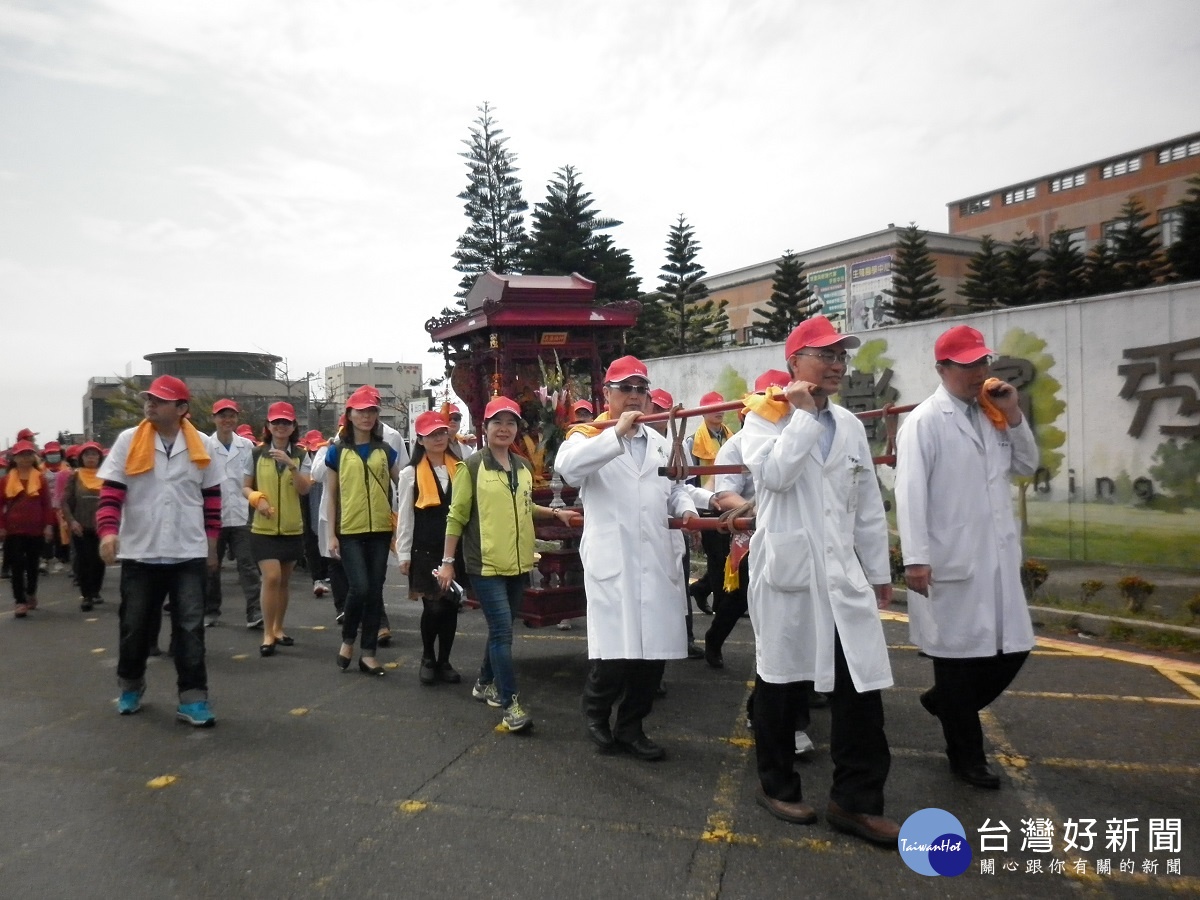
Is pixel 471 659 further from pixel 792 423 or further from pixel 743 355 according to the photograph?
pixel 743 355

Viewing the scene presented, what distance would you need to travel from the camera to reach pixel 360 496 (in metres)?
6.18

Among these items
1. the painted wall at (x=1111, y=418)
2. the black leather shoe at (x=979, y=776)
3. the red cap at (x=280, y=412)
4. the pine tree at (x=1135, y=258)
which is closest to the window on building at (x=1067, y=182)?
the pine tree at (x=1135, y=258)

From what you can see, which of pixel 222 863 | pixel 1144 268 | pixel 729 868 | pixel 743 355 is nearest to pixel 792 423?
pixel 729 868

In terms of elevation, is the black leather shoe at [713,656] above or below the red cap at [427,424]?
below

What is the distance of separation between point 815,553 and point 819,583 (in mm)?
115

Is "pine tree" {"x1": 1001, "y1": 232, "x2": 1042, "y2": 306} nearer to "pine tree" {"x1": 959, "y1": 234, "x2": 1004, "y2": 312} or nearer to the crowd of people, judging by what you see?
"pine tree" {"x1": 959, "y1": 234, "x2": 1004, "y2": 312}

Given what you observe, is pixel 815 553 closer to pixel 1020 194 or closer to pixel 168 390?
pixel 168 390

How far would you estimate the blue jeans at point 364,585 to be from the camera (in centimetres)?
620

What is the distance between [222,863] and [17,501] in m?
Answer: 7.51

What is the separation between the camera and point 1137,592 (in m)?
7.25

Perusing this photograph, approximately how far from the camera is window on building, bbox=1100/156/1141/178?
158 ft

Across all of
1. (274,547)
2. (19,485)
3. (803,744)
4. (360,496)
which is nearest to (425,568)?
(360,496)

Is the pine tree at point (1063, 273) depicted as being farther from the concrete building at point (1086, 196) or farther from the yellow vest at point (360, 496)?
the yellow vest at point (360, 496)

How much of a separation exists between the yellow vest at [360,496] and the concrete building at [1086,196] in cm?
4481
